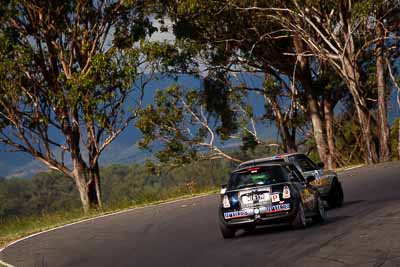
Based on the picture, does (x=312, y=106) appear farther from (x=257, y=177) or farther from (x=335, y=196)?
(x=257, y=177)

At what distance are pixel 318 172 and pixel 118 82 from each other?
78.0ft

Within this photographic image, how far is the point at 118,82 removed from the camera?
42.1 meters

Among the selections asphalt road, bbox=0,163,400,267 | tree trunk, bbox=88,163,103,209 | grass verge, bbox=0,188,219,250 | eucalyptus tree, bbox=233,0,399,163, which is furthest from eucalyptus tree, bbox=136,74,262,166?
asphalt road, bbox=0,163,400,267

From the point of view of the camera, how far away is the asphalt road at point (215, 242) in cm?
1190

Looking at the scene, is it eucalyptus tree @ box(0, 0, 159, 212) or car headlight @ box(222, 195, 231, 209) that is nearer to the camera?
car headlight @ box(222, 195, 231, 209)

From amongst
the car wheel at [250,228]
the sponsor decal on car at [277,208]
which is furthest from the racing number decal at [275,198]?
the car wheel at [250,228]

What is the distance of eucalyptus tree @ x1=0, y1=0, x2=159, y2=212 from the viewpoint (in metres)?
40.6

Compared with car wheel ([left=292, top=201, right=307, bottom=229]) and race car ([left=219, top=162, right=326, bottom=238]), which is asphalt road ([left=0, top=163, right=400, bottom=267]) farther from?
race car ([left=219, top=162, right=326, bottom=238])

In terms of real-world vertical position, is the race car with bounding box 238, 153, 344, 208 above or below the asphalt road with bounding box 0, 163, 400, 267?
above

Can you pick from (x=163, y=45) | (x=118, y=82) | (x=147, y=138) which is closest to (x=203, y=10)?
(x=163, y=45)

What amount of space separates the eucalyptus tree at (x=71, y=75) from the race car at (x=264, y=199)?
24445 millimetres

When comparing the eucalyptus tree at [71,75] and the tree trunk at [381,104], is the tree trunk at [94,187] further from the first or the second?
the tree trunk at [381,104]

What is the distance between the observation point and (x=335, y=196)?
20.3 metres

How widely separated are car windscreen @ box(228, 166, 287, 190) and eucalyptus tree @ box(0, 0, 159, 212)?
2431cm
